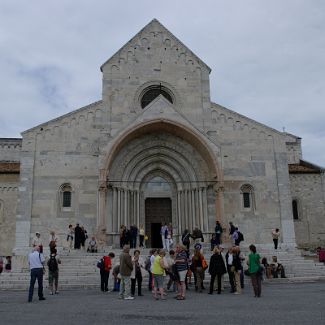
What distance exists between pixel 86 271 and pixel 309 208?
17.9 metres

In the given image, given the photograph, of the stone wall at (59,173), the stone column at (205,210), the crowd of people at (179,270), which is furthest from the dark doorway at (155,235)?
the crowd of people at (179,270)

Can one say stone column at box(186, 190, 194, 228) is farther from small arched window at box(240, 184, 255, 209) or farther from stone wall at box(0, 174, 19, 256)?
stone wall at box(0, 174, 19, 256)

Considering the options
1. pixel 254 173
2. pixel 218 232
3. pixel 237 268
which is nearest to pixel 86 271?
pixel 218 232

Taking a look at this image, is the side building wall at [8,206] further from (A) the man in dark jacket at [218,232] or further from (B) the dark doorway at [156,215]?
(A) the man in dark jacket at [218,232]

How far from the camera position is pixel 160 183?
25078 millimetres

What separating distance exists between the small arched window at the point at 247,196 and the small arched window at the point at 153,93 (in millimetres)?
6987

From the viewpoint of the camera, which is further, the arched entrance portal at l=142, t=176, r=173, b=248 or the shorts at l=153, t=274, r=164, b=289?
the arched entrance portal at l=142, t=176, r=173, b=248

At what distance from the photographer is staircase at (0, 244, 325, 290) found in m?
16.0

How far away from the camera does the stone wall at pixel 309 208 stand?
92.9 ft

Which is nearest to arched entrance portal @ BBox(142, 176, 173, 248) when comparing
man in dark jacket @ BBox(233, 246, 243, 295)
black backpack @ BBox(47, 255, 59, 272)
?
man in dark jacket @ BBox(233, 246, 243, 295)

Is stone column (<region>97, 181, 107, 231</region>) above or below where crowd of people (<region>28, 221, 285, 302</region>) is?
above

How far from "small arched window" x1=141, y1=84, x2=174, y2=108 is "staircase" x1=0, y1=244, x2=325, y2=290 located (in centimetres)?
955

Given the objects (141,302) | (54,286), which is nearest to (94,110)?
(54,286)

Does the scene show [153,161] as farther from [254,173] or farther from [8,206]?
[8,206]
